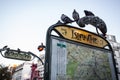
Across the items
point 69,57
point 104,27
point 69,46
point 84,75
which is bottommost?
point 84,75

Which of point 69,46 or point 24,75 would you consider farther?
point 24,75

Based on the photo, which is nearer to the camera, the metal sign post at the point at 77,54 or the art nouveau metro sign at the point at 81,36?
the metal sign post at the point at 77,54

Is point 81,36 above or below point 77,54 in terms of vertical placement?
above

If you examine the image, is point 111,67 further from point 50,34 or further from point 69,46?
point 50,34

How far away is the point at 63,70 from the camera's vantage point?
8.93 feet

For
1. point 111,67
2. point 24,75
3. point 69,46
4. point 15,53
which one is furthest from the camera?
point 24,75

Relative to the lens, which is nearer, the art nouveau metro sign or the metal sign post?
→ the metal sign post

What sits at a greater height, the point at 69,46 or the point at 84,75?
the point at 69,46

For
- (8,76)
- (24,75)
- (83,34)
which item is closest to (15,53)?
(83,34)

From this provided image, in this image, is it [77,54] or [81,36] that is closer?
[77,54]

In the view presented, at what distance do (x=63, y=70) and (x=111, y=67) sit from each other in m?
1.86

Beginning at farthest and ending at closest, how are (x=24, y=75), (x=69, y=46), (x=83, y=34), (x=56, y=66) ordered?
1. (x=24, y=75)
2. (x=83, y=34)
3. (x=69, y=46)
4. (x=56, y=66)

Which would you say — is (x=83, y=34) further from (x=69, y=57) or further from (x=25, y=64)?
(x=25, y=64)

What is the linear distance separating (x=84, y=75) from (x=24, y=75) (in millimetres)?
54481
